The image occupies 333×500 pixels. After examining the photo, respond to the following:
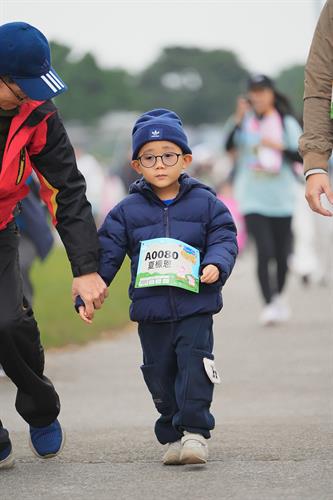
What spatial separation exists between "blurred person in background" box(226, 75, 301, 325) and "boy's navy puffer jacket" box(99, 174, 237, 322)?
5836 millimetres

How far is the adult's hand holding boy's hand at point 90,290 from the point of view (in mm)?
5438

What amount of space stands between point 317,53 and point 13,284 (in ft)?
5.26

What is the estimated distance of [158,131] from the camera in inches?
223

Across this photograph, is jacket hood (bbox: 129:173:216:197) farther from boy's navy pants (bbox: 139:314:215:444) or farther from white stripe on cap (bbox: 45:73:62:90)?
white stripe on cap (bbox: 45:73:62:90)

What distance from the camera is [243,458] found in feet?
18.5

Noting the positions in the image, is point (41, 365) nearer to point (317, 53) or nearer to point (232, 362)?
point (317, 53)

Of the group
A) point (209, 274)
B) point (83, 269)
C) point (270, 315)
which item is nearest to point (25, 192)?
point (83, 269)

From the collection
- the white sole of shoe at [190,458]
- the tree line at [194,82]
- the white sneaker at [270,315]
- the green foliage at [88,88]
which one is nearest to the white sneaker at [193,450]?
the white sole of shoe at [190,458]

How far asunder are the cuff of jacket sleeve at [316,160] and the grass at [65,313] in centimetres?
504

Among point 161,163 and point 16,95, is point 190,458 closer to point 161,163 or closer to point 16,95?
point 161,163

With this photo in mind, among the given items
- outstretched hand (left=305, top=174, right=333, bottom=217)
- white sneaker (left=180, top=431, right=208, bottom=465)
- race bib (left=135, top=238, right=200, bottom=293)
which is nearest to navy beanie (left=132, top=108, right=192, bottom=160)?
race bib (left=135, top=238, right=200, bottom=293)

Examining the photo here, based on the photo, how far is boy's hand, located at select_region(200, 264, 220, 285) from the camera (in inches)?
212

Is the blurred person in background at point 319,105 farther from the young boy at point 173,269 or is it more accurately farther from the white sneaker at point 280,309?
the white sneaker at point 280,309

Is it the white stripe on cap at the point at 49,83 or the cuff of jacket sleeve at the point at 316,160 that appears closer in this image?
the white stripe on cap at the point at 49,83
